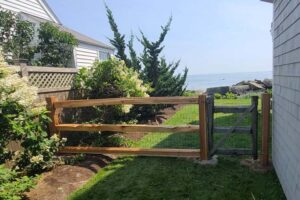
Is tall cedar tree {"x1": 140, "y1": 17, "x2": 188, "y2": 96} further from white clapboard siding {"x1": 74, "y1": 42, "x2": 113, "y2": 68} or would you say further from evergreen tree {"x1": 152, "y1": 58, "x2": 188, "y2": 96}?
white clapboard siding {"x1": 74, "y1": 42, "x2": 113, "y2": 68}

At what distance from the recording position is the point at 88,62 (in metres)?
17.0

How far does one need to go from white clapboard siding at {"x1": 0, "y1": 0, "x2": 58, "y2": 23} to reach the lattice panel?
17.4 ft

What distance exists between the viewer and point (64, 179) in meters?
5.44

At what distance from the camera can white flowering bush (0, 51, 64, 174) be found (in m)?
4.80

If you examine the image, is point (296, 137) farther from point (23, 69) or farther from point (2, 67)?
point (23, 69)

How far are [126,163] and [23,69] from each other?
2861 mm

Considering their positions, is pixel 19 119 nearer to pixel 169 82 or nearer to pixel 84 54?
pixel 169 82

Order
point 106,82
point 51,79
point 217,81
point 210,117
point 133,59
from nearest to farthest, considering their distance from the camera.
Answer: point 210,117, point 51,79, point 106,82, point 133,59, point 217,81

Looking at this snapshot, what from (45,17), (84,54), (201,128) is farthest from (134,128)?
(45,17)

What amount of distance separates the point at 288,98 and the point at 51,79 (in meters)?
5.47

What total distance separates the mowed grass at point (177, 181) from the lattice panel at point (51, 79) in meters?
2.52

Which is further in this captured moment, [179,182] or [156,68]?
[156,68]

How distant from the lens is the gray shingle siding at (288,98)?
3.69 meters

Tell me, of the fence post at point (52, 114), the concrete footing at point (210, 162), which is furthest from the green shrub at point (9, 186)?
the concrete footing at point (210, 162)
